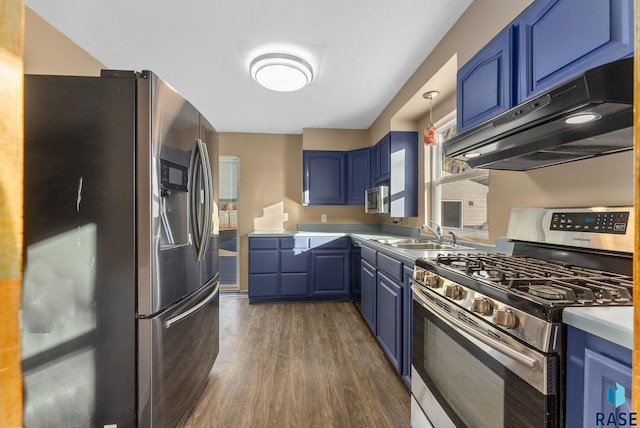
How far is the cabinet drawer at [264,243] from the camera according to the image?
137 inches

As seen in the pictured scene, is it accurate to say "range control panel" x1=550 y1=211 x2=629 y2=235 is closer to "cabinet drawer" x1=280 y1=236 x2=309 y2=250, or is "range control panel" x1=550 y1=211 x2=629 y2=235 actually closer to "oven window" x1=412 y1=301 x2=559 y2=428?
"oven window" x1=412 y1=301 x2=559 y2=428

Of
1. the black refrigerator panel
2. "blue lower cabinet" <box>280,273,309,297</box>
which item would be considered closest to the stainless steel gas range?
the black refrigerator panel

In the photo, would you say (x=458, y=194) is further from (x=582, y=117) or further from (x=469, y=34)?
(x=582, y=117)

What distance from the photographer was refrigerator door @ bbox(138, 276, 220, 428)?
47.8 inches

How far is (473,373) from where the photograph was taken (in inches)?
38.3

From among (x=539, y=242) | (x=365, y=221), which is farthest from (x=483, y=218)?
(x=365, y=221)

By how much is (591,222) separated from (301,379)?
186 cm

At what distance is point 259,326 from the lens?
9.20ft

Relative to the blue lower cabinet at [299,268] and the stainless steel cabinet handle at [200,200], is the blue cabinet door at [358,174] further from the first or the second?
the stainless steel cabinet handle at [200,200]

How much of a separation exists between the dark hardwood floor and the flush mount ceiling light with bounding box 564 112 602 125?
1.64m

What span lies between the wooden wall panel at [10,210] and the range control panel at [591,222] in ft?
5.40

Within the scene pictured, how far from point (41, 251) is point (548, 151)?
2196 millimetres

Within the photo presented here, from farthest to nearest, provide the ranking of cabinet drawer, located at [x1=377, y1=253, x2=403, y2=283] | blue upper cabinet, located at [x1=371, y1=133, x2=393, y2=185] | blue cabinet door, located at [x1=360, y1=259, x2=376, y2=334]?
blue upper cabinet, located at [x1=371, y1=133, x2=393, y2=185] < blue cabinet door, located at [x1=360, y1=259, x2=376, y2=334] < cabinet drawer, located at [x1=377, y1=253, x2=403, y2=283]

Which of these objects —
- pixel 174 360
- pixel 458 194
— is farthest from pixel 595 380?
pixel 458 194
